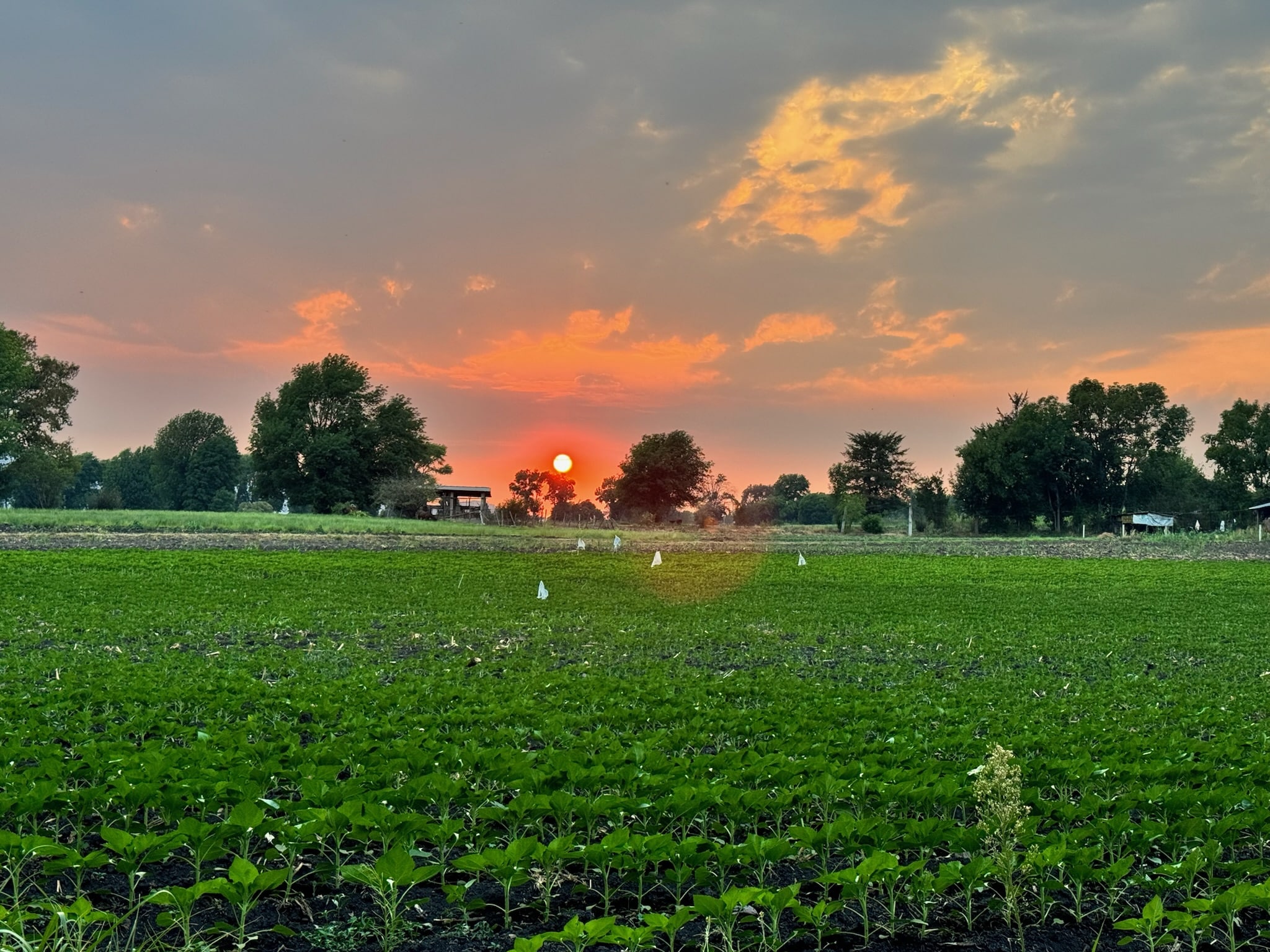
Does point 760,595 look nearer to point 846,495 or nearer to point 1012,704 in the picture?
point 1012,704

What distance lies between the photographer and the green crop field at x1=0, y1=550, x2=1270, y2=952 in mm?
5156

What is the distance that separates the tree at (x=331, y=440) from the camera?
10094 centimetres

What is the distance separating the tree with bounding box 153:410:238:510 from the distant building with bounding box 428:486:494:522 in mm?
40861

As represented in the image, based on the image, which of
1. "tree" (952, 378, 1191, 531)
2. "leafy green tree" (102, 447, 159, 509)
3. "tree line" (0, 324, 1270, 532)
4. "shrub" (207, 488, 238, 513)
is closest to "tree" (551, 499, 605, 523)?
"tree line" (0, 324, 1270, 532)

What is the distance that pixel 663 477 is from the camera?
10944 centimetres

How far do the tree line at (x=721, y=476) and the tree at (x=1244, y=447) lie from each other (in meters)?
0.15

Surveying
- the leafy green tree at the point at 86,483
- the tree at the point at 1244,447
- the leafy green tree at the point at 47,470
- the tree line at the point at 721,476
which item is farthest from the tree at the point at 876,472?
the leafy green tree at the point at 86,483

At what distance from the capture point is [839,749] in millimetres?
8344

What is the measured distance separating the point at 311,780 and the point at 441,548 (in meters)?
39.8

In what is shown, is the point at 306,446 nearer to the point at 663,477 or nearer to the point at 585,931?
the point at 663,477

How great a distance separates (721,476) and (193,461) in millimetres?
73044

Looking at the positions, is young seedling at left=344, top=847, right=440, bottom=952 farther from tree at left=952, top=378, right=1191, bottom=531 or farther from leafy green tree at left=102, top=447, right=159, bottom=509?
leafy green tree at left=102, top=447, right=159, bottom=509

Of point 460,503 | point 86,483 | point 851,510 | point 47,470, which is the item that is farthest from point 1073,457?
point 86,483

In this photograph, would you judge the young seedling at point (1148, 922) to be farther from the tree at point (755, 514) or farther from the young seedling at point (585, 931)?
the tree at point (755, 514)
